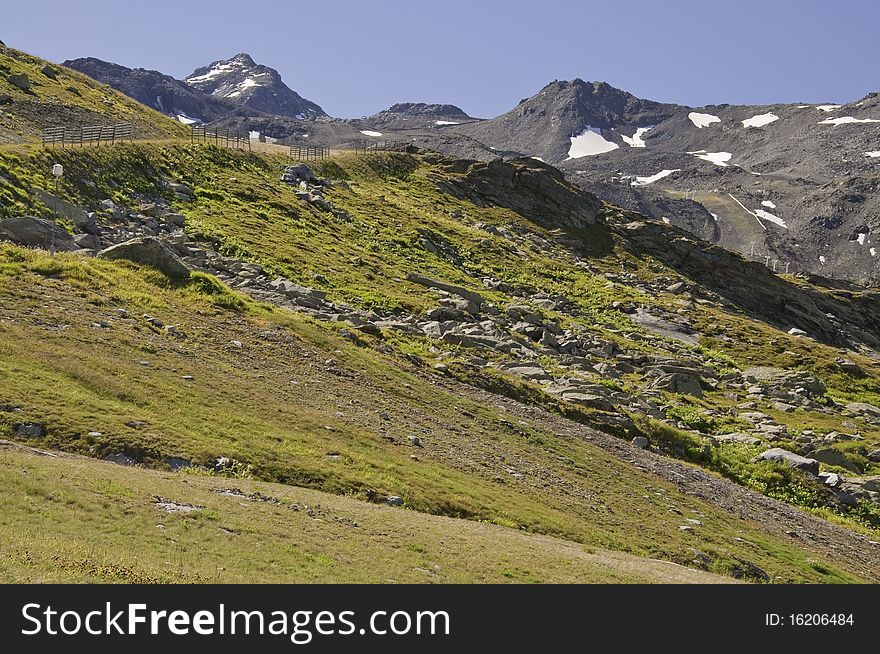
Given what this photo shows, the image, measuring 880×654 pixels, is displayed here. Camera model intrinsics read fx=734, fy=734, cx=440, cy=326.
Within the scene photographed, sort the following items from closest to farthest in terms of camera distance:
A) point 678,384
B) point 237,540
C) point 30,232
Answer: point 237,540 < point 30,232 < point 678,384

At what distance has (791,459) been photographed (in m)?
40.4

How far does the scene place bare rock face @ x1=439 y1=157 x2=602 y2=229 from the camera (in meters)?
117

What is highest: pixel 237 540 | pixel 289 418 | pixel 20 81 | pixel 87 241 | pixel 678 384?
pixel 20 81

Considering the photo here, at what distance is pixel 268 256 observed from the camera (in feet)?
185

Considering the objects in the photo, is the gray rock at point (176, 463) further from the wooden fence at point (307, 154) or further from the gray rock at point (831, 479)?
the wooden fence at point (307, 154)

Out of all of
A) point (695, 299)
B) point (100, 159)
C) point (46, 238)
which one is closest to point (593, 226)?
point (695, 299)

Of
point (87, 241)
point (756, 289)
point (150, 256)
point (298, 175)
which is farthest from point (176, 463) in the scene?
point (756, 289)

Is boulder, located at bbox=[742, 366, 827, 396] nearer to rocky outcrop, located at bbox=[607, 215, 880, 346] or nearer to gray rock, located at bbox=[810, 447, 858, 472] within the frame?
gray rock, located at bbox=[810, 447, 858, 472]

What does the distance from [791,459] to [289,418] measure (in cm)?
2912

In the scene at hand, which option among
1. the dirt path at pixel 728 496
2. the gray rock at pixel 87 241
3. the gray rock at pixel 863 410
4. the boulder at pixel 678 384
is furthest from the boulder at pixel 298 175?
the gray rock at pixel 863 410

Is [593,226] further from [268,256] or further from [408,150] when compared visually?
[268,256]

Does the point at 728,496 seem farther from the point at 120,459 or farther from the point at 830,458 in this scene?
the point at 120,459

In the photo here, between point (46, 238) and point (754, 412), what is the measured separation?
46699 millimetres

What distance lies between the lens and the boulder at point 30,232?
38.0 m
